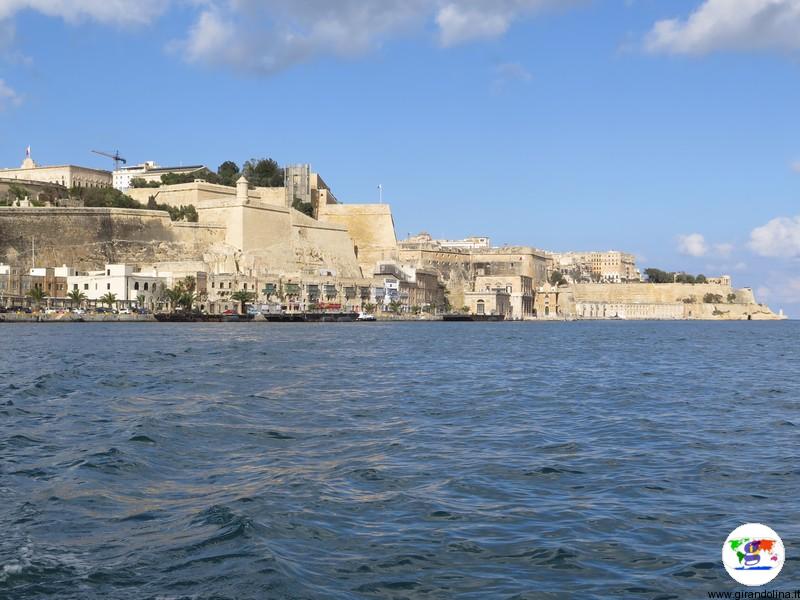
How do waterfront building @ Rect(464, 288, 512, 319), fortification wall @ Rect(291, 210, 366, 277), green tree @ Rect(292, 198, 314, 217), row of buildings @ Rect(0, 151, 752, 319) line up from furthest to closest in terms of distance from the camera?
waterfront building @ Rect(464, 288, 512, 319), green tree @ Rect(292, 198, 314, 217), fortification wall @ Rect(291, 210, 366, 277), row of buildings @ Rect(0, 151, 752, 319)

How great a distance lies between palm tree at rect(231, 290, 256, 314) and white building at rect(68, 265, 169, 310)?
565cm

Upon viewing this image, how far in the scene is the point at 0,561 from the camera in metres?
6.38

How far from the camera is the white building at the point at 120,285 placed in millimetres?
66125

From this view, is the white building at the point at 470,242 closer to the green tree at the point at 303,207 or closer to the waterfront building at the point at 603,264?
the waterfront building at the point at 603,264

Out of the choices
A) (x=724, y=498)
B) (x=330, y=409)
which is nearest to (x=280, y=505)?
(x=724, y=498)

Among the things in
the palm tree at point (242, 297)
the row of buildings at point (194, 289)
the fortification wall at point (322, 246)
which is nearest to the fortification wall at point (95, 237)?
the row of buildings at point (194, 289)

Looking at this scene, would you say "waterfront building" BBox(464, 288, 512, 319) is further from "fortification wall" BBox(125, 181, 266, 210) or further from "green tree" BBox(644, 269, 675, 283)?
"green tree" BBox(644, 269, 675, 283)

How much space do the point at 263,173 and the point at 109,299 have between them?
3293 centimetres

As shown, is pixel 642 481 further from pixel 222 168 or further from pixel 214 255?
pixel 222 168

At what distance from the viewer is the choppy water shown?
251 inches

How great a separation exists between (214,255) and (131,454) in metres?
65.0

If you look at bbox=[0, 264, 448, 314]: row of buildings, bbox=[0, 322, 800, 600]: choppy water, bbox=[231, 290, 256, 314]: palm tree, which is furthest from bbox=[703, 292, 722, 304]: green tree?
bbox=[0, 322, 800, 600]: choppy water

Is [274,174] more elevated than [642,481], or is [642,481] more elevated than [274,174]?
[274,174]

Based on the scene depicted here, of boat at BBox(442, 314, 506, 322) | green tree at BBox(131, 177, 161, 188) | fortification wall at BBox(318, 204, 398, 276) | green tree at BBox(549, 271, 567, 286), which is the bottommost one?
boat at BBox(442, 314, 506, 322)
